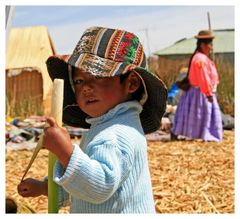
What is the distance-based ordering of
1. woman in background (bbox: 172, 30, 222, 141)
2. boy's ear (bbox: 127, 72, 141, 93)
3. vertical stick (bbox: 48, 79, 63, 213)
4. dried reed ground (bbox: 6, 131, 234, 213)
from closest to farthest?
vertical stick (bbox: 48, 79, 63, 213)
boy's ear (bbox: 127, 72, 141, 93)
dried reed ground (bbox: 6, 131, 234, 213)
woman in background (bbox: 172, 30, 222, 141)

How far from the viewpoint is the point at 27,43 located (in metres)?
12.9

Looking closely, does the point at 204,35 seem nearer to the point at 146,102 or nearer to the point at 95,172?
the point at 146,102

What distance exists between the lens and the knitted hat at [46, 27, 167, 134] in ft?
6.46

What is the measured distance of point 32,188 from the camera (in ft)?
6.96

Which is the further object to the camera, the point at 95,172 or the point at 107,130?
the point at 107,130

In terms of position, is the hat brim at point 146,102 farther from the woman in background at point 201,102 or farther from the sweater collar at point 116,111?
the woman in background at point 201,102

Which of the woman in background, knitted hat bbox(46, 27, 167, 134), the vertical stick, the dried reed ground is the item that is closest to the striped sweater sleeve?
the vertical stick

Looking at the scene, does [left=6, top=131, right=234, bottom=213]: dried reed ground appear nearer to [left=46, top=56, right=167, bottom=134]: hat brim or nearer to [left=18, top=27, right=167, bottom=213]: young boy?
[left=46, top=56, right=167, bottom=134]: hat brim

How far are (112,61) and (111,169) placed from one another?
0.43m

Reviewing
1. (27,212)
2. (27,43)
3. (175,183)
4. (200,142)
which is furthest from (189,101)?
(27,43)

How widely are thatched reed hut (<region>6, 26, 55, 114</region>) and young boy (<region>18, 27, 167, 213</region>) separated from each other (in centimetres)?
1047

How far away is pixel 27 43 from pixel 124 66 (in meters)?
11.2

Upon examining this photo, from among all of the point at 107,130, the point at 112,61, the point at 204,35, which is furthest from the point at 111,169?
the point at 204,35
